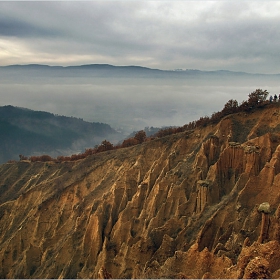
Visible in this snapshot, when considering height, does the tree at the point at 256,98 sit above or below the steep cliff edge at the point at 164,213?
above

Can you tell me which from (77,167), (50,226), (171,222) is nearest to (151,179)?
(171,222)

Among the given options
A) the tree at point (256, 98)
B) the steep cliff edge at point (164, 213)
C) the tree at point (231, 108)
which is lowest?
the steep cliff edge at point (164, 213)

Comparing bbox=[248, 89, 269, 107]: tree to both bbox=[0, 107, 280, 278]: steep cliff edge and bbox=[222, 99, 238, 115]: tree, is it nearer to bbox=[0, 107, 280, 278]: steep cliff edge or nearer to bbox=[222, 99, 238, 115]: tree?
bbox=[222, 99, 238, 115]: tree

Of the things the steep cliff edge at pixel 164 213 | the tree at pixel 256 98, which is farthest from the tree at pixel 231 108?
the steep cliff edge at pixel 164 213

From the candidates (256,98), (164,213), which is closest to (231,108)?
(256,98)

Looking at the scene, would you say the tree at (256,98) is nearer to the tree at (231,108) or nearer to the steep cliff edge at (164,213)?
the tree at (231,108)

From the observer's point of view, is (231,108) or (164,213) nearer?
(164,213)

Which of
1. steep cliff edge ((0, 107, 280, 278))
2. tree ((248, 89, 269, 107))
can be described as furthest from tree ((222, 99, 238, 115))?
steep cliff edge ((0, 107, 280, 278))

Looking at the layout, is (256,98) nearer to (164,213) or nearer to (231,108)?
(231,108)

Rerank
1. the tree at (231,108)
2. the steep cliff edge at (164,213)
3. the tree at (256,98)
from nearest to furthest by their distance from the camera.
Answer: the steep cliff edge at (164,213) → the tree at (256,98) → the tree at (231,108)

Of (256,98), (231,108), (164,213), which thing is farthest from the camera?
(231,108)
